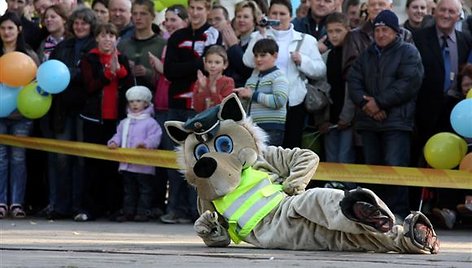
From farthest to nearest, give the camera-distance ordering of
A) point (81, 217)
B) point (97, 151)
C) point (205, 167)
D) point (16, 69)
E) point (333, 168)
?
point (97, 151)
point (81, 217)
point (16, 69)
point (333, 168)
point (205, 167)

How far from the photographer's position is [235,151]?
8039mm

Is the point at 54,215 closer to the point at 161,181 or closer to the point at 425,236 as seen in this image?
the point at 161,181

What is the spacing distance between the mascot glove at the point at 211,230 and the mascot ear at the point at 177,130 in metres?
0.54

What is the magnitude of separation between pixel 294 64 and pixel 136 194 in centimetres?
222

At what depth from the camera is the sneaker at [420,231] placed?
7.32 metres

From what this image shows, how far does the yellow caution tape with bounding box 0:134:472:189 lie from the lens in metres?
12.0

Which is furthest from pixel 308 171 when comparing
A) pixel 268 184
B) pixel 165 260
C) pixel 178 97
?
pixel 178 97

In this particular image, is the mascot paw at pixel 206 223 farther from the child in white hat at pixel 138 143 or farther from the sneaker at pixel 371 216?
the child in white hat at pixel 138 143

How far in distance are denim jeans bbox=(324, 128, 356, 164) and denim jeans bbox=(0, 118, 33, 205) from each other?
10.8 ft

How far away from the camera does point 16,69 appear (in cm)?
1296

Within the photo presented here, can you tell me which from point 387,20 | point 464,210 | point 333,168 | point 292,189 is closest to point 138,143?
point 333,168

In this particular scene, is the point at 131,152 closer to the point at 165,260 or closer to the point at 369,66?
the point at 369,66

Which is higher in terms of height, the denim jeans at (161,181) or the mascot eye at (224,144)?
the mascot eye at (224,144)

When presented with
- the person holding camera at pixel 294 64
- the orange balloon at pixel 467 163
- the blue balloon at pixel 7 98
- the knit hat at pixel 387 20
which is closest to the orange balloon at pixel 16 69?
the blue balloon at pixel 7 98
